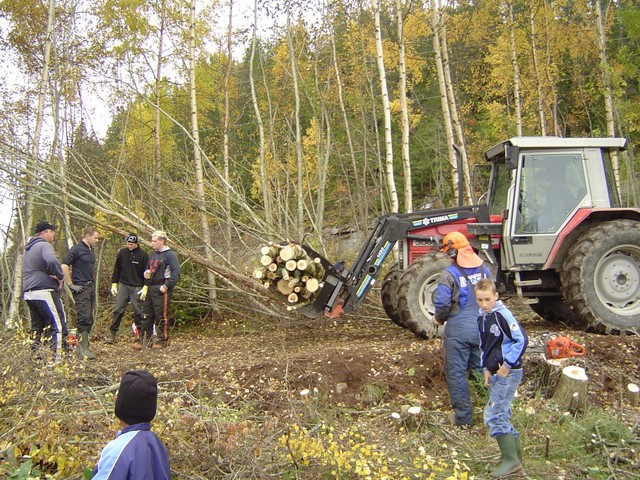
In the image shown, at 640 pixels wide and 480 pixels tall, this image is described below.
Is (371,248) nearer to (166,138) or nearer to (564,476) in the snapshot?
(564,476)

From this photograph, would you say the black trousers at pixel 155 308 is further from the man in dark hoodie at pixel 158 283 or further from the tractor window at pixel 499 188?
the tractor window at pixel 499 188

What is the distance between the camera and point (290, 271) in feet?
23.3

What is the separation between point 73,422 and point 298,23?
14.3 m

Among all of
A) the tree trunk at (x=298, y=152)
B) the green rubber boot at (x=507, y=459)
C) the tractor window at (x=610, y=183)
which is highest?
the tree trunk at (x=298, y=152)

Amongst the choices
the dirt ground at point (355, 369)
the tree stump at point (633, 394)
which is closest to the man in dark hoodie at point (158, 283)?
the dirt ground at point (355, 369)

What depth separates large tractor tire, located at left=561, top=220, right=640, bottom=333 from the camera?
23.6 ft

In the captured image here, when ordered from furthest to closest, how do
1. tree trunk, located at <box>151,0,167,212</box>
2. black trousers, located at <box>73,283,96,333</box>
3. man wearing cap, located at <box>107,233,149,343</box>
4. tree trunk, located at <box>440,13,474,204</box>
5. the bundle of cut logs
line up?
tree trunk, located at <box>440,13,474,204</box>, tree trunk, located at <box>151,0,167,212</box>, man wearing cap, located at <box>107,233,149,343</box>, black trousers, located at <box>73,283,96,333</box>, the bundle of cut logs

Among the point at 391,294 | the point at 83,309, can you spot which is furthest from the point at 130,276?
the point at 391,294

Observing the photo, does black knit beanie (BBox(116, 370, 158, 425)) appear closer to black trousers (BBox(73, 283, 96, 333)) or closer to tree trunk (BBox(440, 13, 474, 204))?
black trousers (BBox(73, 283, 96, 333))

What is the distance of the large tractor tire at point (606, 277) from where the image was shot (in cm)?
720

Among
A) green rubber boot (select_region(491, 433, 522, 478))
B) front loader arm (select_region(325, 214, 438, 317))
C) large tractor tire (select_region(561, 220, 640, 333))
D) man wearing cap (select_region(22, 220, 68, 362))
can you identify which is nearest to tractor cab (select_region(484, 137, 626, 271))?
large tractor tire (select_region(561, 220, 640, 333))

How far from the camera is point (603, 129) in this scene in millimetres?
23172

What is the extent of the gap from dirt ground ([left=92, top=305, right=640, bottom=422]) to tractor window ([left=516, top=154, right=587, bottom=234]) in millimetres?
1486

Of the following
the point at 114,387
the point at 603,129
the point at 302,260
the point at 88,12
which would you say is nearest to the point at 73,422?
the point at 114,387
